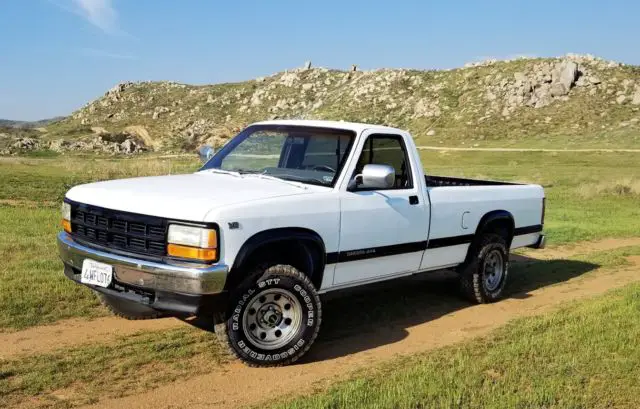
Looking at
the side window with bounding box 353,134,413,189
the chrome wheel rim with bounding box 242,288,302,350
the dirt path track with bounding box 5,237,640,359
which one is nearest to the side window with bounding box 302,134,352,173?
the side window with bounding box 353,134,413,189

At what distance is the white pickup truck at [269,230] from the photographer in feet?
16.2

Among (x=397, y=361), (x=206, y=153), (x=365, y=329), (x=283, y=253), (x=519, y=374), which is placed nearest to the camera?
(x=519, y=374)

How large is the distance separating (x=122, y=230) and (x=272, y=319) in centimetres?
141

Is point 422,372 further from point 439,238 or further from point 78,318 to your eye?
point 78,318

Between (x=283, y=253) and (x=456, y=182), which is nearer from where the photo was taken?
(x=283, y=253)

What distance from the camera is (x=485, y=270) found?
7.92 metres

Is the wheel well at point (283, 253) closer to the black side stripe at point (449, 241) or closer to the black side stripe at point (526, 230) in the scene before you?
the black side stripe at point (449, 241)

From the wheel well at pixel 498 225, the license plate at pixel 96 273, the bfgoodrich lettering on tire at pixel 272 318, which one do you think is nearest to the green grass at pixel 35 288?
the license plate at pixel 96 273

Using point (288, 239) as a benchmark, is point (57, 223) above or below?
below

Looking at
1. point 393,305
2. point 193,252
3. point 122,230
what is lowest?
point 393,305

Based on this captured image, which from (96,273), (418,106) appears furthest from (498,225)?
(418,106)

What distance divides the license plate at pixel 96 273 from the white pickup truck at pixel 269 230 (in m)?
0.01

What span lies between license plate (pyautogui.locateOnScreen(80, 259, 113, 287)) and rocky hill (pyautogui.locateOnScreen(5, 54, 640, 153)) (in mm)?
35105

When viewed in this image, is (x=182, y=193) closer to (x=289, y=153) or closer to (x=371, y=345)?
(x=289, y=153)
